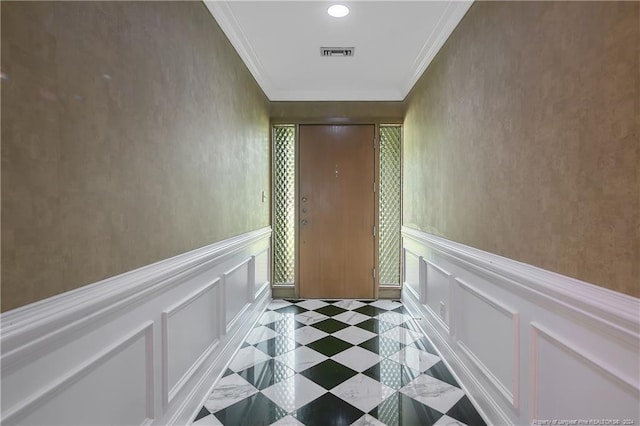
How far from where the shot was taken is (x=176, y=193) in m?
1.60

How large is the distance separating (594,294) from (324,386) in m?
1.54

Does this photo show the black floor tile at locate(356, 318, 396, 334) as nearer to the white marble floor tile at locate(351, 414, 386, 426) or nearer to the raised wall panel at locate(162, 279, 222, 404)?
the white marble floor tile at locate(351, 414, 386, 426)

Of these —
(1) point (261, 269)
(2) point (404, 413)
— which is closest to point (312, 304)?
(1) point (261, 269)

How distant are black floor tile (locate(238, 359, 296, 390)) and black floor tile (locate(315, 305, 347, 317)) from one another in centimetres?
113

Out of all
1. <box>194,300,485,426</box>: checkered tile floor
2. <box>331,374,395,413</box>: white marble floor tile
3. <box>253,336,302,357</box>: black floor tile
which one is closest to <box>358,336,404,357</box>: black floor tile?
<box>194,300,485,426</box>: checkered tile floor

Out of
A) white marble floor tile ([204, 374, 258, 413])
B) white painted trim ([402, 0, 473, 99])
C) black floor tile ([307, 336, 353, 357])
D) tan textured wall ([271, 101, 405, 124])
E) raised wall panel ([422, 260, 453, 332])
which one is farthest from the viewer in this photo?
tan textured wall ([271, 101, 405, 124])

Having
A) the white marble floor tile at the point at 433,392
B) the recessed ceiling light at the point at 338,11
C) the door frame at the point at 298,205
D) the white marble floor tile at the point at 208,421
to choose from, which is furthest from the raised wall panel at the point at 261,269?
the recessed ceiling light at the point at 338,11

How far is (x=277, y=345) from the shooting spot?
2594mm

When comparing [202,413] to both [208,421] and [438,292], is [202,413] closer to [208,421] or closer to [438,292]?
[208,421]

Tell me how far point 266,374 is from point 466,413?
1220 mm

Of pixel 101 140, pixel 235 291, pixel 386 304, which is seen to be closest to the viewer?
pixel 101 140

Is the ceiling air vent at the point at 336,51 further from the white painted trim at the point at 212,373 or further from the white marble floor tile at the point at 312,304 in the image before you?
the white marble floor tile at the point at 312,304

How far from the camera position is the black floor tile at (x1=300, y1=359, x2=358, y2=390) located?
2.04 m

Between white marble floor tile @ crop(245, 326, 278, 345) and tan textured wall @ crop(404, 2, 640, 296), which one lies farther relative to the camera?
white marble floor tile @ crop(245, 326, 278, 345)
